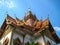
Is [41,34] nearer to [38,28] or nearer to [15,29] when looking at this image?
[38,28]

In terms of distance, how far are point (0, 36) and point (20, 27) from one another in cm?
364

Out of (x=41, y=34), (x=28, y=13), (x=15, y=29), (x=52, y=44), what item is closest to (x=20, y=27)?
(x=15, y=29)

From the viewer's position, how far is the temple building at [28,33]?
2503 cm

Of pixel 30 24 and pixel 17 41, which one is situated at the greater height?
pixel 30 24

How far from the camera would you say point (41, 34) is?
26.0m

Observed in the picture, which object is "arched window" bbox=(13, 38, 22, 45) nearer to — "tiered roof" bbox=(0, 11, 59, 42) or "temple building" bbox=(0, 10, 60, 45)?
"temple building" bbox=(0, 10, 60, 45)

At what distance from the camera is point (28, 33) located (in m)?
26.4

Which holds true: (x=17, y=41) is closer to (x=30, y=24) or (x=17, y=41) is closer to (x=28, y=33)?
(x=28, y=33)

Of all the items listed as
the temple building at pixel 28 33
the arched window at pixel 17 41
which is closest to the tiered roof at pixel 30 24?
the temple building at pixel 28 33

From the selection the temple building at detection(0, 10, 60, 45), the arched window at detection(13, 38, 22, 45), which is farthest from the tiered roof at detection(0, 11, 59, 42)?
the arched window at detection(13, 38, 22, 45)

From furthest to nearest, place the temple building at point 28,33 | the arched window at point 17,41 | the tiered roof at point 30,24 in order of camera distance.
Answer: the tiered roof at point 30,24 → the temple building at point 28,33 → the arched window at point 17,41

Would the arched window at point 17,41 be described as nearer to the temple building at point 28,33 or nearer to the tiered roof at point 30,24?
the temple building at point 28,33

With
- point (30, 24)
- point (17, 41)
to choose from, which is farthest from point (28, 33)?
point (30, 24)

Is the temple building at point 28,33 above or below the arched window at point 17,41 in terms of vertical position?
above
